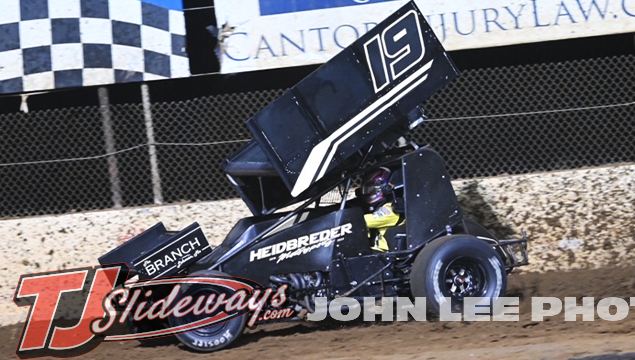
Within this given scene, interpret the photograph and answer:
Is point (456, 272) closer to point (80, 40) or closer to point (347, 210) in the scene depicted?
point (347, 210)

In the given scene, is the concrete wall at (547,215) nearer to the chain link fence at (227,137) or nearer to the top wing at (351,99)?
the chain link fence at (227,137)

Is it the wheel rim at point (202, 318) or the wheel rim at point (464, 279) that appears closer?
the wheel rim at point (202, 318)

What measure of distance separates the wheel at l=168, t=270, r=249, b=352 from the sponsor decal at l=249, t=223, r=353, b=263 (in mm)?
370

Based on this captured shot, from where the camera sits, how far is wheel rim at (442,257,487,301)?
23.0 feet

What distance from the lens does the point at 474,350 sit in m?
6.00

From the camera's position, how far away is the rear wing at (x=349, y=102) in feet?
22.2

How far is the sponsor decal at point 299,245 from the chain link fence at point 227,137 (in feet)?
7.61

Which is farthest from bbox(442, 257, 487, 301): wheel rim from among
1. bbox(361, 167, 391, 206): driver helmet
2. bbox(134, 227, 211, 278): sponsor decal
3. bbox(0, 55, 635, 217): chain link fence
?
bbox(0, 55, 635, 217): chain link fence

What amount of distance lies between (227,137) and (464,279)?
3.26 metres

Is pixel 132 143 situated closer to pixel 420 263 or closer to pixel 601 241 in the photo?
pixel 420 263

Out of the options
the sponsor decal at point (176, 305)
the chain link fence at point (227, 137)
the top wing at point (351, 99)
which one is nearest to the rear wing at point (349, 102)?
the top wing at point (351, 99)

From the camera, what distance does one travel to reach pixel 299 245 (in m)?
6.97

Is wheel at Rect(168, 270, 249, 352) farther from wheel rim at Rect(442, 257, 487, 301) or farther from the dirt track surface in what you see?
wheel rim at Rect(442, 257, 487, 301)

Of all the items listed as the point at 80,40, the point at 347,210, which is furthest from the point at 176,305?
the point at 80,40
